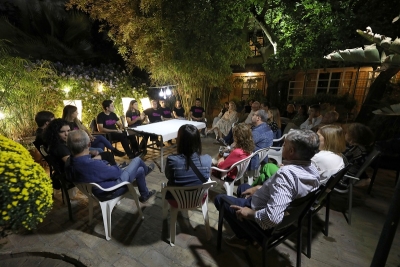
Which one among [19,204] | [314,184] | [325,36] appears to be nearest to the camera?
[19,204]

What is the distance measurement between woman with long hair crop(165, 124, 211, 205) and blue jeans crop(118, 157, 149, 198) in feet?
2.00

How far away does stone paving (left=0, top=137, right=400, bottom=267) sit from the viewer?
185 cm

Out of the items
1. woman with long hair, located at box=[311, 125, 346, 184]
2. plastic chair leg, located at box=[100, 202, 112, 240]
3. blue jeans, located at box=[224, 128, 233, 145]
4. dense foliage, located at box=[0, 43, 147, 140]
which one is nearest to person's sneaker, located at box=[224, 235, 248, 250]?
woman with long hair, located at box=[311, 125, 346, 184]

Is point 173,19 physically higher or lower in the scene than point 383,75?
higher

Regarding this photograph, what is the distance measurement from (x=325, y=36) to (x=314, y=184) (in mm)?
4897

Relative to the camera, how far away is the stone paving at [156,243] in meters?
1.85

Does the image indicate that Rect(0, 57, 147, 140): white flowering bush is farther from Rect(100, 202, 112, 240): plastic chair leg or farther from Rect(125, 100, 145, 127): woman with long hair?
Rect(100, 202, 112, 240): plastic chair leg

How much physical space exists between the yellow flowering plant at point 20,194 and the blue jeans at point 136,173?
87 centimetres

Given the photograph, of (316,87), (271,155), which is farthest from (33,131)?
(316,87)

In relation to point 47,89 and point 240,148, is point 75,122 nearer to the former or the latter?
point 47,89

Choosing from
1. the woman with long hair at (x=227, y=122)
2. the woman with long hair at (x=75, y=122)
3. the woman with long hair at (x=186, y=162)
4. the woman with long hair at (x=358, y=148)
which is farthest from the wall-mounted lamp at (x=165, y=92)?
the woman with long hair at (x=358, y=148)

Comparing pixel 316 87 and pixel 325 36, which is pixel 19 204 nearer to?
pixel 325 36

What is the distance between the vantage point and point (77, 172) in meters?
2.04

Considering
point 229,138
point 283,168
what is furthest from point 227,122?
point 283,168
